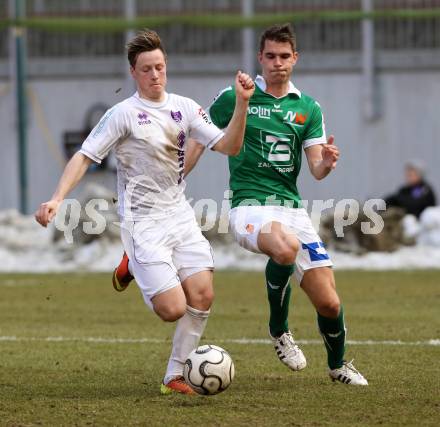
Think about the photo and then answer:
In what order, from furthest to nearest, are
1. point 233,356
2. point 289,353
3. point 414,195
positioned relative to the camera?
point 414,195 < point 233,356 < point 289,353

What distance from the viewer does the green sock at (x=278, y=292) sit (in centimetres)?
823

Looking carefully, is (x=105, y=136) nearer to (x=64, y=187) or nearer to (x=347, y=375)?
(x=64, y=187)

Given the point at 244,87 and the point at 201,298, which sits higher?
the point at 244,87

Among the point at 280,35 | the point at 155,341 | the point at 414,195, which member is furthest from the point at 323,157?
the point at 414,195

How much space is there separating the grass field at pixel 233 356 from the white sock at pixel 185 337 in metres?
0.26

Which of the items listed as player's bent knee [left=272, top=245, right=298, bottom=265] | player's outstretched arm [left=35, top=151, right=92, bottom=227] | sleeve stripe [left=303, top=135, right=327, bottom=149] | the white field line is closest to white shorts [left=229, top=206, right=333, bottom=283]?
player's bent knee [left=272, top=245, right=298, bottom=265]

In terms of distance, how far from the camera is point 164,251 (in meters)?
7.57

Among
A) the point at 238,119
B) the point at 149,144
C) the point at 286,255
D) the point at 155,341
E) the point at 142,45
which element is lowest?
the point at 155,341

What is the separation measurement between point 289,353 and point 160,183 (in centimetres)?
149

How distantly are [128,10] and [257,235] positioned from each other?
14786mm

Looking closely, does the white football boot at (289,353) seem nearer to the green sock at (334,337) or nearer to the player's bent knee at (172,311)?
the green sock at (334,337)

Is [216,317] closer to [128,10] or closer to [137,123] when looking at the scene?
[137,123]

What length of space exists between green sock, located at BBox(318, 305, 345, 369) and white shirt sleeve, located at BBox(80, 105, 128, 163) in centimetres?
170

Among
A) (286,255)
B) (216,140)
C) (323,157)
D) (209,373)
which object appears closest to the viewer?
(209,373)
